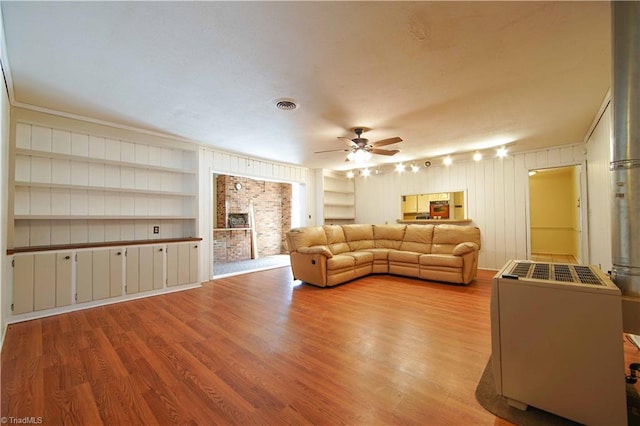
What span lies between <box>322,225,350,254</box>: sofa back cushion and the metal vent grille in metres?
3.77

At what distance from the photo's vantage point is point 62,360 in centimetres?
222

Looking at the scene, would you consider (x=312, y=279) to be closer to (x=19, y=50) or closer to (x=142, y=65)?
(x=142, y=65)

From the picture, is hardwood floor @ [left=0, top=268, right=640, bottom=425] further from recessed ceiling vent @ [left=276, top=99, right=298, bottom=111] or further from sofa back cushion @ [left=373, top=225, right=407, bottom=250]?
recessed ceiling vent @ [left=276, top=99, right=298, bottom=111]

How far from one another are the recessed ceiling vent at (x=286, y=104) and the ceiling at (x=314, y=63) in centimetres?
7

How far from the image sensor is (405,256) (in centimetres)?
510

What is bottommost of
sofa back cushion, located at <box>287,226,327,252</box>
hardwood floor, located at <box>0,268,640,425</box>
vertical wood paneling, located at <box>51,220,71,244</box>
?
hardwood floor, located at <box>0,268,640,425</box>

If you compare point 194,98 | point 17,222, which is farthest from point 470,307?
point 17,222

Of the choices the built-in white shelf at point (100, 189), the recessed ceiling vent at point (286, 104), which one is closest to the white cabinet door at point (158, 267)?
the built-in white shelf at point (100, 189)

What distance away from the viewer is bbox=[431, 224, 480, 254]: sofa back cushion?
4941 millimetres

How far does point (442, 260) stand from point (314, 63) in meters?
3.85

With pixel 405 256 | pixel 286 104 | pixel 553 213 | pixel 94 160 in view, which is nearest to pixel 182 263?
pixel 94 160

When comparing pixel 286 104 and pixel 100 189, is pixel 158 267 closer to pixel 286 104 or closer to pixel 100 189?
pixel 100 189

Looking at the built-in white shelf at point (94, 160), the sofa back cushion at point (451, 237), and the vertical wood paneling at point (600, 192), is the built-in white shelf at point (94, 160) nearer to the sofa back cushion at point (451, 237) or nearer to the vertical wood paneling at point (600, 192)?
the sofa back cushion at point (451, 237)

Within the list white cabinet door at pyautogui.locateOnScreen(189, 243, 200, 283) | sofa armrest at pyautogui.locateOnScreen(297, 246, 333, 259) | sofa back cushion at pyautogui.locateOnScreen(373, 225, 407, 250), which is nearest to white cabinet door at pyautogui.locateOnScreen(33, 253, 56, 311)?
white cabinet door at pyautogui.locateOnScreen(189, 243, 200, 283)
